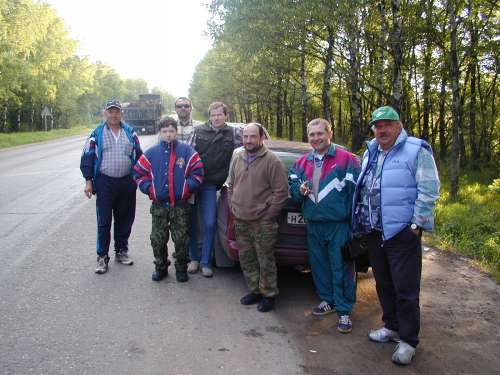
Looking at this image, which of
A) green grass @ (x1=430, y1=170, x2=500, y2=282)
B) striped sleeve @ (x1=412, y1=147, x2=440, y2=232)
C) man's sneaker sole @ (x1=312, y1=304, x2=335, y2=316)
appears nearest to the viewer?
striped sleeve @ (x1=412, y1=147, x2=440, y2=232)

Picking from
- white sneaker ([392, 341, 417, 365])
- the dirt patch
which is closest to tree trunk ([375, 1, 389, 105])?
the dirt patch

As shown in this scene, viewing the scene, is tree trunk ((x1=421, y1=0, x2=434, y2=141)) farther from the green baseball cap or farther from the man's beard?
the green baseball cap

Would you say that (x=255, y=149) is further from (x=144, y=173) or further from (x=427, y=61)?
(x=427, y=61)

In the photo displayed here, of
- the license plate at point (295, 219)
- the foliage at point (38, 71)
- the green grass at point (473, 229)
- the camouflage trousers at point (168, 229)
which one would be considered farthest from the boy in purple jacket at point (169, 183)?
the foliage at point (38, 71)

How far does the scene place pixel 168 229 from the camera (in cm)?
504

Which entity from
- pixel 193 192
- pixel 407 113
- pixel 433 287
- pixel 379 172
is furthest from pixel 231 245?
pixel 407 113

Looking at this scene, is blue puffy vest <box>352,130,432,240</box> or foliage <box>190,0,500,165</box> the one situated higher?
foliage <box>190,0,500,165</box>

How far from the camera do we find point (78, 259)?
5629mm

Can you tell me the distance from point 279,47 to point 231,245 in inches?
427

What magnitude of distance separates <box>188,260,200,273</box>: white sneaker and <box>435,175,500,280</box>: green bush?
11.6 ft

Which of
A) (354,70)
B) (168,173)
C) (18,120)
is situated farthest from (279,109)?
(18,120)

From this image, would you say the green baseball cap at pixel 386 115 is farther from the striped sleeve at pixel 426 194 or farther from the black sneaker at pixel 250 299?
the black sneaker at pixel 250 299

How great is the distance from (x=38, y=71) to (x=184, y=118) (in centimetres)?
3372

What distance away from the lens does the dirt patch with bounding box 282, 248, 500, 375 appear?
3.31 metres
